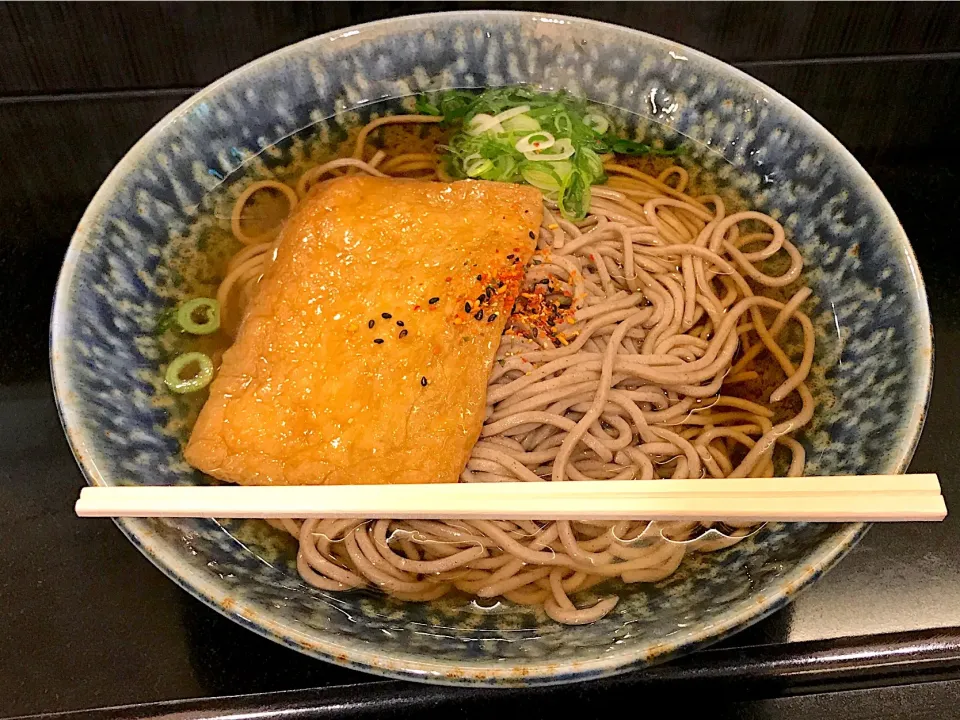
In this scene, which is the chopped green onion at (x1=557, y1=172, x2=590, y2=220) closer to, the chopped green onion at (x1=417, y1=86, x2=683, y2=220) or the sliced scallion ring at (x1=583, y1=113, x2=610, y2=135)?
the chopped green onion at (x1=417, y1=86, x2=683, y2=220)

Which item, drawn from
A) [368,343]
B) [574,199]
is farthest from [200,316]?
[574,199]

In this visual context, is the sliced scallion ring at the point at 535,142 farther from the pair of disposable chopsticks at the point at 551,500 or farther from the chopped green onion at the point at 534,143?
the pair of disposable chopsticks at the point at 551,500

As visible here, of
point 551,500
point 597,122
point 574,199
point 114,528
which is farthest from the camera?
point 597,122

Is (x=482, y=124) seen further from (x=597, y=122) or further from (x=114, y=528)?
(x=114, y=528)

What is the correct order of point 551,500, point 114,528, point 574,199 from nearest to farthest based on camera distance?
point 551,500 < point 114,528 < point 574,199

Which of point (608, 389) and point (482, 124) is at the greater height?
point (482, 124)

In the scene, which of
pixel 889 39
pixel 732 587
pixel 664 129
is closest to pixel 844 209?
pixel 664 129

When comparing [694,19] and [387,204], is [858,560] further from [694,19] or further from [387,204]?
[694,19]
